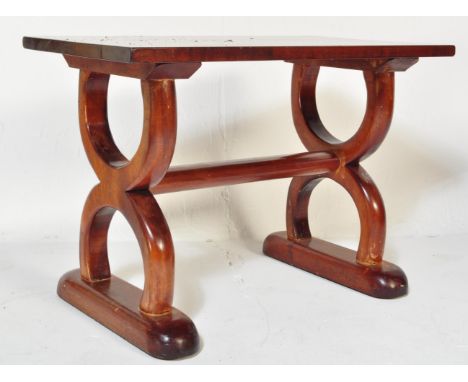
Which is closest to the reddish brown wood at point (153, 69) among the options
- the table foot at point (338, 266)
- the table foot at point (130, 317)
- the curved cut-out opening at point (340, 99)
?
the table foot at point (130, 317)

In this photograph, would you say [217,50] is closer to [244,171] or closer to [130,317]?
[244,171]

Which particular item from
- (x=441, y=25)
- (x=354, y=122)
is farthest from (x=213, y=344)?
(x=441, y=25)

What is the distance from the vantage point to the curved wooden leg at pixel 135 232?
7.01ft

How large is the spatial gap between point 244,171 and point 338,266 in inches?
15.6

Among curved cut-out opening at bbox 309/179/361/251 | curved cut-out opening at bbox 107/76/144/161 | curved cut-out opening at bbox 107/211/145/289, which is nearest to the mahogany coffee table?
curved cut-out opening at bbox 107/211/145/289

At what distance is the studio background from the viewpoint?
A: 3.06 meters

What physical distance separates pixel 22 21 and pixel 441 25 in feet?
4.58

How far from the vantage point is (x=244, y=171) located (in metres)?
2.54

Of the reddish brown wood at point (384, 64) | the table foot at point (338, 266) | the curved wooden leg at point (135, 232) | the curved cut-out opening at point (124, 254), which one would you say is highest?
the reddish brown wood at point (384, 64)

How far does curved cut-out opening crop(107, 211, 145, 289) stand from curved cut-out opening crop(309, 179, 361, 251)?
2.10 feet

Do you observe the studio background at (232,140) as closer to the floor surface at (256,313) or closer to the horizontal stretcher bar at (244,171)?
the floor surface at (256,313)

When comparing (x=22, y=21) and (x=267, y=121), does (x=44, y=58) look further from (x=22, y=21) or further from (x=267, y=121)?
(x=267, y=121)

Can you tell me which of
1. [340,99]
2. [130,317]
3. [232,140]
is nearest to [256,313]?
[130,317]

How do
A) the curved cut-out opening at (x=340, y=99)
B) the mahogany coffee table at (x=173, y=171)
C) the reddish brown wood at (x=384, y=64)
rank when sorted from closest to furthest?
the mahogany coffee table at (x=173, y=171) → the reddish brown wood at (x=384, y=64) → the curved cut-out opening at (x=340, y=99)
